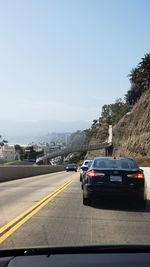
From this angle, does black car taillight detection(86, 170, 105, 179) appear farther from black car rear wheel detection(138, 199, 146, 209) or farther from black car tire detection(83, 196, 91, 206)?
black car rear wheel detection(138, 199, 146, 209)

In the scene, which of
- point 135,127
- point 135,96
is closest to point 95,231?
point 135,127

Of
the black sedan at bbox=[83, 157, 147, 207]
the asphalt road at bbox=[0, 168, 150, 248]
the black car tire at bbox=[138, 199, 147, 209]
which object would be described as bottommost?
the asphalt road at bbox=[0, 168, 150, 248]

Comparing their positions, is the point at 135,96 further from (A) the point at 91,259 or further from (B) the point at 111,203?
(A) the point at 91,259

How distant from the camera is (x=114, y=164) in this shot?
17.8m

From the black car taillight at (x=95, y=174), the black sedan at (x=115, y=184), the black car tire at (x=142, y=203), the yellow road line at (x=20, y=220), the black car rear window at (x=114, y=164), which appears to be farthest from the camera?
the black car rear window at (x=114, y=164)

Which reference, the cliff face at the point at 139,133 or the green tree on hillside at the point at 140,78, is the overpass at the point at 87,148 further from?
the cliff face at the point at 139,133

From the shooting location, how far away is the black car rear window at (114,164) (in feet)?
57.8

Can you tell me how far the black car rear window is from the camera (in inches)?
694

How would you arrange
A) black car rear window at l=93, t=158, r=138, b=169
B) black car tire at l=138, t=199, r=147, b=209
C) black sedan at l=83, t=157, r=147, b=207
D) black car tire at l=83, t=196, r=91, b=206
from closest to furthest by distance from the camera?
black sedan at l=83, t=157, r=147, b=207, black car tire at l=138, t=199, r=147, b=209, black car tire at l=83, t=196, r=91, b=206, black car rear window at l=93, t=158, r=138, b=169

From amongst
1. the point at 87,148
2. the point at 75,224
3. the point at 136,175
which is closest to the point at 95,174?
the point at 136,175

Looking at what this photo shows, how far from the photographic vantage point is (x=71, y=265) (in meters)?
4.39

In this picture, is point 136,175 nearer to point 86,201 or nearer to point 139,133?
point 86,201

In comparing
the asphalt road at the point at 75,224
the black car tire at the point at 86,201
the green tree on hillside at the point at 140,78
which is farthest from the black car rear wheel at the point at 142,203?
the green tree on hillside at the point at 140,78

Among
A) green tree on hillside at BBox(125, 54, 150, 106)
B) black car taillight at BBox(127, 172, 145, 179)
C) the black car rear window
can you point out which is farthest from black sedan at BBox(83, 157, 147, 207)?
green tree on hillside at BBox(125, 54, 150, 106)
